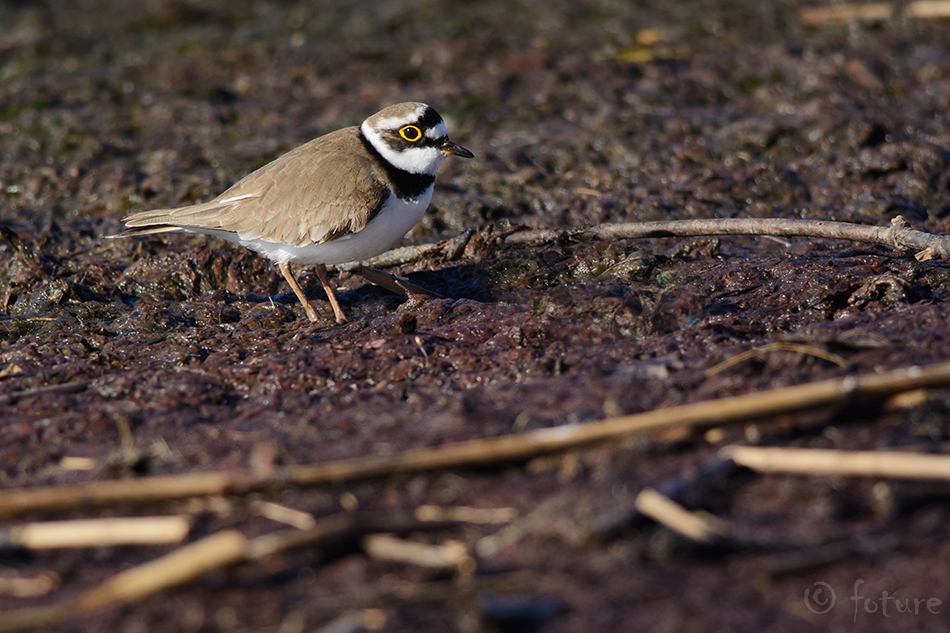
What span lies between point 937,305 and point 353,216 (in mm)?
3511

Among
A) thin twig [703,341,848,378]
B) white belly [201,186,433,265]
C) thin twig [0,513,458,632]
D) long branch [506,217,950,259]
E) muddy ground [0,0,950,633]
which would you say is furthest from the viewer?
white belly [201,186,433,265]

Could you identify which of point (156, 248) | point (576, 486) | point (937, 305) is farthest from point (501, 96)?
point (576, 486)

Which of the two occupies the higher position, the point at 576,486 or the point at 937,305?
the point at 576,486

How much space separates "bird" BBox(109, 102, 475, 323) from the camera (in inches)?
238

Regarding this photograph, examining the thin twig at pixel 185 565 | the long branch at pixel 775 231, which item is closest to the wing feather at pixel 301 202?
the long branch at pixel 775 231

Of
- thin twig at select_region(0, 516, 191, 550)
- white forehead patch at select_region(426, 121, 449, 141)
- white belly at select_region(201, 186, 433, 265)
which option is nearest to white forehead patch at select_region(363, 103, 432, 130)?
white forehead patch at select_region(426, 121, 449, 141)

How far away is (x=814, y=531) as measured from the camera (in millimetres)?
3162

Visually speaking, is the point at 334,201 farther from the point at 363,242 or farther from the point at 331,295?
the point at 331,295

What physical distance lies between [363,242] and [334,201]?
0.34 meters

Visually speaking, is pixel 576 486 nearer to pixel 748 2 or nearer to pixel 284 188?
pixel 284 188

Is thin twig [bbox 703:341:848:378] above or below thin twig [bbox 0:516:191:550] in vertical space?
below

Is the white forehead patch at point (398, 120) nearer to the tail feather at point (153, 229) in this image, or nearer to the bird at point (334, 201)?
the bird at point (334, 201)

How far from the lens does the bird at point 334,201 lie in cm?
605

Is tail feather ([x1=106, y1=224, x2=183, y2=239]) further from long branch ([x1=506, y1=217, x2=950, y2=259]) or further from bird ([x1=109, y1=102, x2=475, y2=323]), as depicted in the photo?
long branch ([x1=506, y1=217, x2=950, y2=259])
